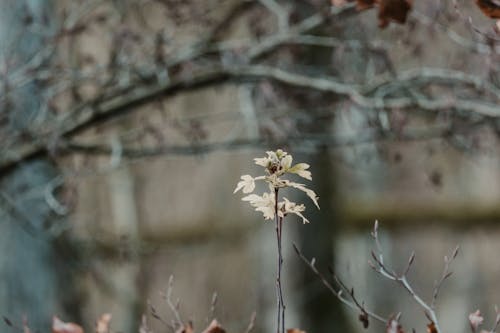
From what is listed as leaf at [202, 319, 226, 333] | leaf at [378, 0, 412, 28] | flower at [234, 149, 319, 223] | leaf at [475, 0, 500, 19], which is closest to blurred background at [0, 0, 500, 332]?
leaf at [378, 0, 412, 28]

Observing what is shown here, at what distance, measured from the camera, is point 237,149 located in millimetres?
5805

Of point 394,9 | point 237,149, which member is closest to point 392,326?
point 394,9

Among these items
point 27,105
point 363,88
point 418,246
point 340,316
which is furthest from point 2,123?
point 418,246

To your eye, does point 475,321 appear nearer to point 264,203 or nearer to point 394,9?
point 264,203

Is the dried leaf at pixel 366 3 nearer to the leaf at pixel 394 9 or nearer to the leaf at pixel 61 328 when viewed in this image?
the leaf at pixel 394 9

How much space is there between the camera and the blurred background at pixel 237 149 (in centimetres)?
534

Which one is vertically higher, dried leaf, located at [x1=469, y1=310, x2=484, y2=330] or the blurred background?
the blurred background

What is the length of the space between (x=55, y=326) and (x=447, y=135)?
3.71m

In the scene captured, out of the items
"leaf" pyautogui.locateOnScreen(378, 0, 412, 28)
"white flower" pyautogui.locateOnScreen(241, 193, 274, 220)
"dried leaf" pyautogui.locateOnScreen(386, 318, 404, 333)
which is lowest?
"dried leaf" pyautogui.locateOnScreen(386, 318, 404, 333)

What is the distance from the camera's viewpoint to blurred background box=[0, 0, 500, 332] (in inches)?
210

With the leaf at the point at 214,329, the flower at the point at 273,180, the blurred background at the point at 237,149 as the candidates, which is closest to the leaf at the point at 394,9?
the blurred background at the point at 237,149

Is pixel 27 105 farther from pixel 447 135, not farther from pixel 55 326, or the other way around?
pixel 55 326

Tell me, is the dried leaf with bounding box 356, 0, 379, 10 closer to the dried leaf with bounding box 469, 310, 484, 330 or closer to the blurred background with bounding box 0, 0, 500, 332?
the blurred background with bounding box 0, 0, 500, 332

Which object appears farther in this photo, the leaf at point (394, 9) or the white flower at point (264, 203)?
the leaf at point (394, 9)
